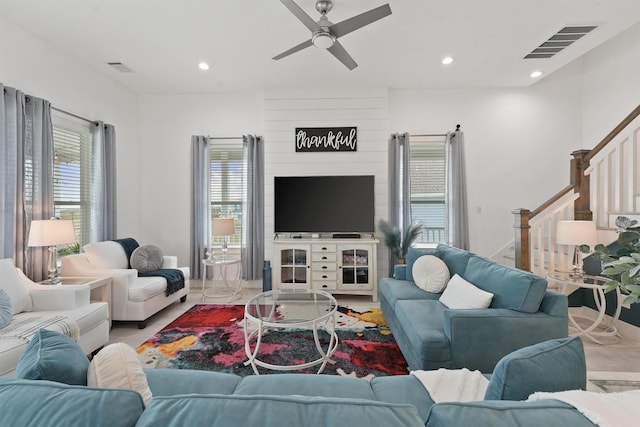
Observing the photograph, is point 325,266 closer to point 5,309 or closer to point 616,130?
point 5,309

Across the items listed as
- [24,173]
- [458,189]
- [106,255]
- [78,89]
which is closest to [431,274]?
[458,189]

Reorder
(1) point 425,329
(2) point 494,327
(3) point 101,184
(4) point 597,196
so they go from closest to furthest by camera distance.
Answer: (2) point 494,327 < (1) point 425,329 < (4) point 597,196 < (3) point 101,184

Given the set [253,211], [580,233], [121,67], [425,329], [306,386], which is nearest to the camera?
[306,386]

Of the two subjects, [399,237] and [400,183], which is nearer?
[399,237]

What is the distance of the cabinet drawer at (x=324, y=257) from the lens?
13.8ft

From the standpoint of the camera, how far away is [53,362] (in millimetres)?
930

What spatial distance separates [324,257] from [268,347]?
68.2 inches

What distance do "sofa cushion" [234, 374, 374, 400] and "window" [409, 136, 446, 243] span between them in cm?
356

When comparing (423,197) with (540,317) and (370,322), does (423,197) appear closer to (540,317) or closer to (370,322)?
(370,322)

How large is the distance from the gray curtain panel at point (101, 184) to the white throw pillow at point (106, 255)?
0.44 metres

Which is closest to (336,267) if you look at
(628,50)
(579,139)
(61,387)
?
(61,387)

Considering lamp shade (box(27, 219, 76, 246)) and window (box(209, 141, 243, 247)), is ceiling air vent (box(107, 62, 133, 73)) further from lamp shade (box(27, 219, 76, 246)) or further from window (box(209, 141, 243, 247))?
lamp shade (box(27, 219, 76, 246))

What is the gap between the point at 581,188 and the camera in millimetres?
3592

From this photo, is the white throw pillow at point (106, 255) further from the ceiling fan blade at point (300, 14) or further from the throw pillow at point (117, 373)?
the ceiling fan blade at point (300, 14)
